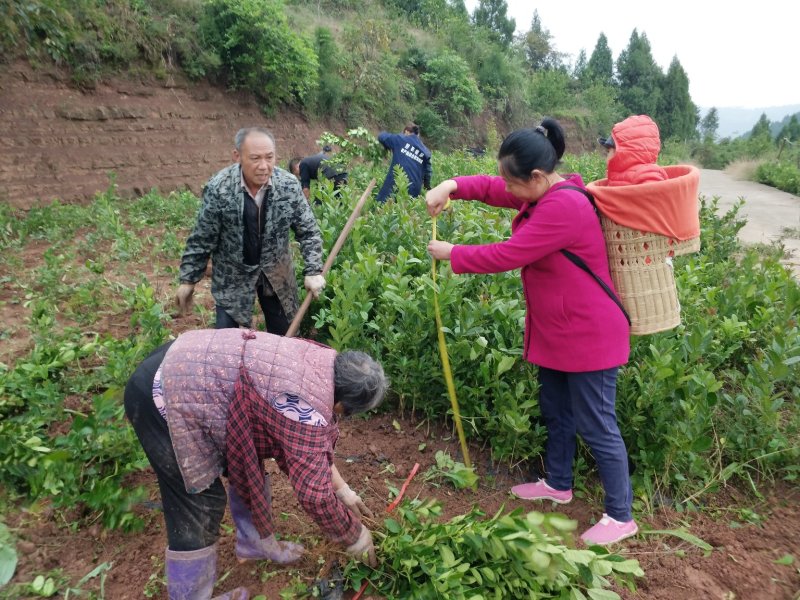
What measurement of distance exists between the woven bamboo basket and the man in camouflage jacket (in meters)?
1.58

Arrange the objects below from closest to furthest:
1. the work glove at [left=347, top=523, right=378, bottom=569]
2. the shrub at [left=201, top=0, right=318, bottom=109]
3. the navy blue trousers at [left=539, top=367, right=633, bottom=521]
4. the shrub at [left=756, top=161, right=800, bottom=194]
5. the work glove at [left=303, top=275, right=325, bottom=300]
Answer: the work glove at [left=347, top=523, right=378, bottom=569] < the navy blue trousers at [left=539, top=367, right=633, bottom=521] < the work glove at [left=303, top=275, right=325, bottom=300] < the shrub at [left=201, top=0, right=318, bottom=109] < the shrub at [left=756, top=161, right=800, bottom=194]

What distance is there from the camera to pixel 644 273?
2.30 m

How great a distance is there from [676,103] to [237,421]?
155 ft

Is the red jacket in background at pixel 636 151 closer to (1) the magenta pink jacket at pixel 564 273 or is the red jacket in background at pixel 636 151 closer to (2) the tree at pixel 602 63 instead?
(1) the magenta pink jacket at pixel 564 273

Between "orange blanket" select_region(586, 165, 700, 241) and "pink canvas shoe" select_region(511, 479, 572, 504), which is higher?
"orange blanket" select_region(586, 165, 700, 241)

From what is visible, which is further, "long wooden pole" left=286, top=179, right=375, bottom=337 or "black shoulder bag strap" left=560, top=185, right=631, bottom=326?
"long wooden pole" left=286, top=179, right=375, bottom=337

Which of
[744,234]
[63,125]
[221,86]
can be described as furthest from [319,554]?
[221,86]

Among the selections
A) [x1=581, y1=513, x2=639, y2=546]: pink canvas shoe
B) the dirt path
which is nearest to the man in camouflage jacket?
[x1=581, y1=513, x2=639, y2=546]: pink canvas shoe

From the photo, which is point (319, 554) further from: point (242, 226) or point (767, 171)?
point (767, 171)

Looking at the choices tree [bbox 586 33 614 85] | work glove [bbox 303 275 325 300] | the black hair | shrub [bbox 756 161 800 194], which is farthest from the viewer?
tree [bbox 586 33 614 85]

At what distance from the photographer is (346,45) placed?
17094 millimetres

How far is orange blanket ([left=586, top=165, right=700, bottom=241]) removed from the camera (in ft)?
7.00

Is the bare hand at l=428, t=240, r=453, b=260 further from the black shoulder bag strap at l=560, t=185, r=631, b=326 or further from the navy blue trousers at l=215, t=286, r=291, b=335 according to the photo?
the navy blue trousers at l=215, t=286, r=291, b=335

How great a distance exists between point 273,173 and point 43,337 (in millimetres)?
1885
